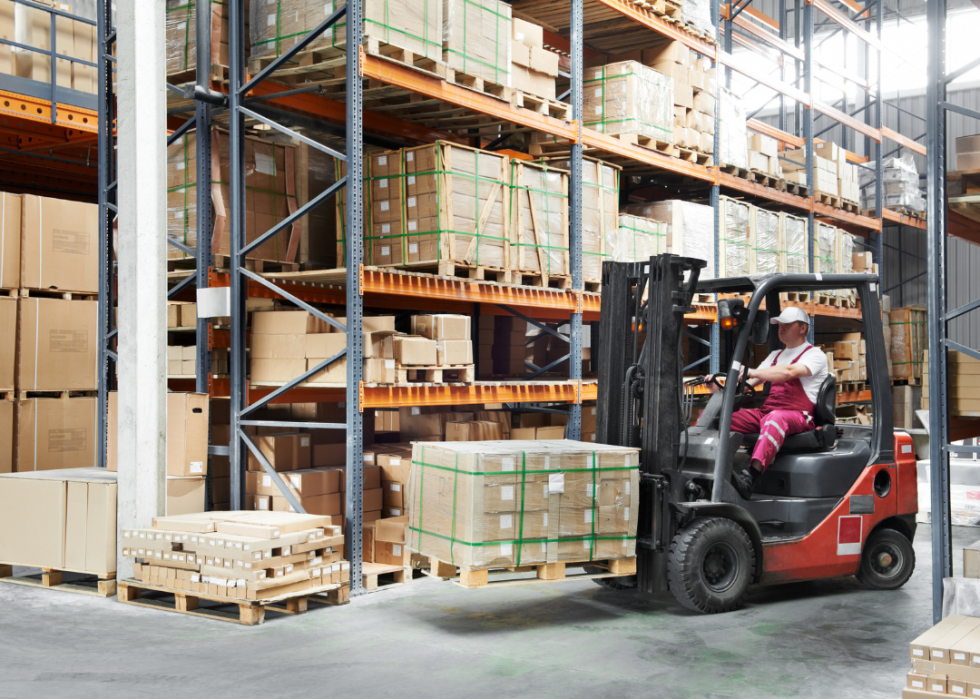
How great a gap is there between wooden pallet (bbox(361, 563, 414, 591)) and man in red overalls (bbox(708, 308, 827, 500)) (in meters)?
2.59

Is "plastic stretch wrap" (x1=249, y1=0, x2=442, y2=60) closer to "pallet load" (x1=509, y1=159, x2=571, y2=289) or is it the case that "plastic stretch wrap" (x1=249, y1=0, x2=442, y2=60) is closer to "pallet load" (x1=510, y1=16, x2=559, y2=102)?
"pallet load" (x1=510, y1=16, x2=559, y2=102)

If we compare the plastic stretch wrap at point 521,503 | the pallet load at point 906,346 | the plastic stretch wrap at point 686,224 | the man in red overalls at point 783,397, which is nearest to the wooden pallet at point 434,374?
the plastic stretch wrap at point 521,503

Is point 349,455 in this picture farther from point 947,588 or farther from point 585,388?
point 947,588

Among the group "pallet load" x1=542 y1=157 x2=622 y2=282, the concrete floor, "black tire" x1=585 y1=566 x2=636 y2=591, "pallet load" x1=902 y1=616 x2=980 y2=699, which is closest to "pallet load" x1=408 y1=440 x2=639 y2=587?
"black tire" x1=585 y1=566 x2=636 y2=591

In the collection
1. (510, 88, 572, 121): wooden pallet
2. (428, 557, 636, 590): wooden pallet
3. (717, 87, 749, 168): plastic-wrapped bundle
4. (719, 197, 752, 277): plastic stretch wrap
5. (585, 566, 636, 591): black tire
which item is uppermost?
(717, 87, 749, 168): plastic-wrapped bundle

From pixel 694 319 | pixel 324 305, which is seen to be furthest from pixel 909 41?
pixel 324 305

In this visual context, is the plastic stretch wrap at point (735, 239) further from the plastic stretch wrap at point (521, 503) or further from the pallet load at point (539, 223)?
the plastic stretch wrap at point (521, 503)

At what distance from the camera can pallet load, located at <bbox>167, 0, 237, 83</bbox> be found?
7.45m

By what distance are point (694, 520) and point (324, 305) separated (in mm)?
4149

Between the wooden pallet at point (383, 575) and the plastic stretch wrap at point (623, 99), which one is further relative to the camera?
the plastic stretch wrap at point (623, 99)

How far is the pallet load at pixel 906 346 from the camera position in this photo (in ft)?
53.4

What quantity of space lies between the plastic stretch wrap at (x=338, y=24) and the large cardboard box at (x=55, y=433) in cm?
385

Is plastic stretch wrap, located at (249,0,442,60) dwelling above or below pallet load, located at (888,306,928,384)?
above

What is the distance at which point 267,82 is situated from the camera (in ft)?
24.9
